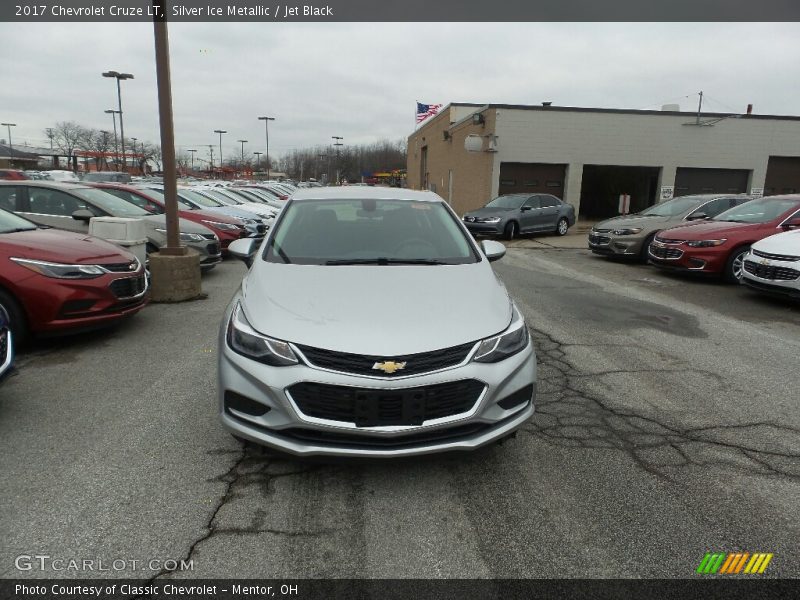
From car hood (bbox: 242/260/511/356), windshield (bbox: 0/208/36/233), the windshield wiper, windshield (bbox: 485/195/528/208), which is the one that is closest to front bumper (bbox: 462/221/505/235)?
windshield (bbox: 485/195/528/208)

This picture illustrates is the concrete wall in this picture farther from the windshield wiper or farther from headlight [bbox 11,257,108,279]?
the windshield wiper

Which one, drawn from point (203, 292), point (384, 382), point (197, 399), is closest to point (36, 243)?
point (197, 399)

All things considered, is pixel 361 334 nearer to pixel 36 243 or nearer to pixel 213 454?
pixel 213 454

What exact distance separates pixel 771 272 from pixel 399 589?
24.6 ft

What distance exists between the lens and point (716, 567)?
8.07 ft

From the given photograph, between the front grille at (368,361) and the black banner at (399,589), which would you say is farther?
the front grille at (368,361)

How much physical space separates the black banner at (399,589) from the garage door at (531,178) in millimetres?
21384

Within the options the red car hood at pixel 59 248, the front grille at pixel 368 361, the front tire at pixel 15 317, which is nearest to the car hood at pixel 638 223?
the red car hood at pixel 59 248

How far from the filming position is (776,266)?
7.37m

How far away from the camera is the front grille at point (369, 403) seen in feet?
8.75

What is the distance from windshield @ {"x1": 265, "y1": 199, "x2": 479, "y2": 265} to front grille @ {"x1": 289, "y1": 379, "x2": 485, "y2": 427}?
1299mm

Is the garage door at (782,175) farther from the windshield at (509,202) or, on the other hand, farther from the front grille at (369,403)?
the front grille at (369,403)

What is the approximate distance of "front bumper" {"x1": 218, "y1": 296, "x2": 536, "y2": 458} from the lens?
2.69 meters

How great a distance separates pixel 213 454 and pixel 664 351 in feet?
15.1
